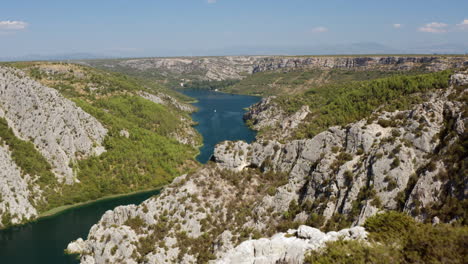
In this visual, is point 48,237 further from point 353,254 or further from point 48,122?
point 353,254

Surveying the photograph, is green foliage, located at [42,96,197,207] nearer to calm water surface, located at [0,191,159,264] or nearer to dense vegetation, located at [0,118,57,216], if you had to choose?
dense vegetation, located at [0,118,57,216]

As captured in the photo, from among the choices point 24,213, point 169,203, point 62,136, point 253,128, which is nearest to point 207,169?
point 169,203

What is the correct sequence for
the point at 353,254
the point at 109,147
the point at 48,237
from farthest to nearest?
the point at 109,147, the point at 48,237, the point at 353,254

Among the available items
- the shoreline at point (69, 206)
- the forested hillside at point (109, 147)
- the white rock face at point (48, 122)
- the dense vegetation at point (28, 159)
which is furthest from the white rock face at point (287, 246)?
the white rock face at point (48, 122)

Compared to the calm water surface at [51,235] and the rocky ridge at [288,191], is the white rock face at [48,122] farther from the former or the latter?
the rocky ridge at [288,191]

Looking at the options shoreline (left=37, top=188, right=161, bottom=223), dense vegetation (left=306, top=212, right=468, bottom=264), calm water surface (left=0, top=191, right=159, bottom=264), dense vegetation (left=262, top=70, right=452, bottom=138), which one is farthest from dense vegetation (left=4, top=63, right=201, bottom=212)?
dense vegetation (left=306, top=212, right=468, bottom=264)

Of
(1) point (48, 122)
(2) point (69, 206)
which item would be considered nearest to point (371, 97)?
(2) point (69, 206)

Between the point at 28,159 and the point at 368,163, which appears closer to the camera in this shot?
the point at 368,163
